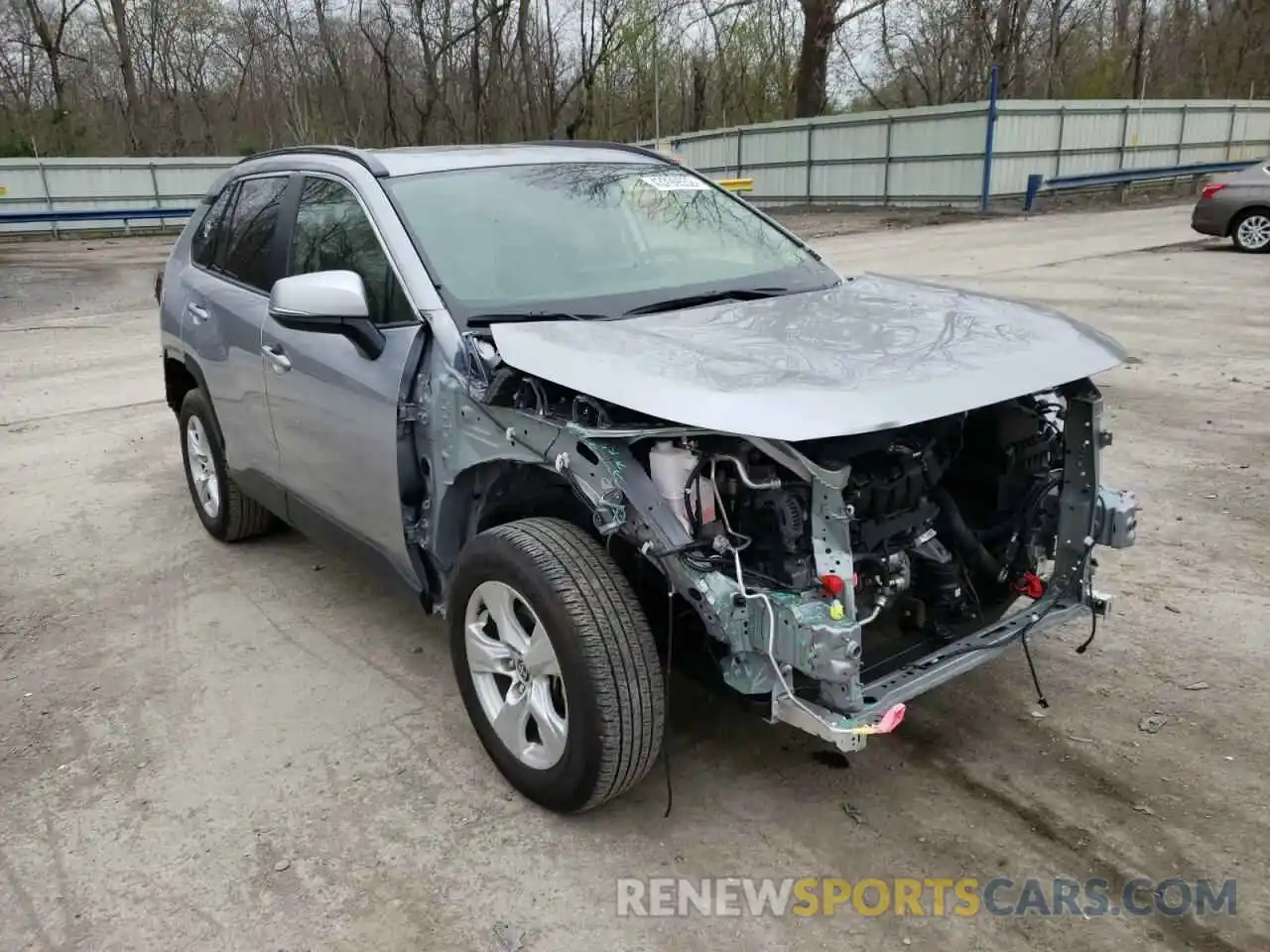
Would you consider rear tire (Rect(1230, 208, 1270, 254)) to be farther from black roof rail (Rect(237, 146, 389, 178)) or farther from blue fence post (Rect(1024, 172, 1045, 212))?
black roof rail (Rect(237, 146, 389, 178))

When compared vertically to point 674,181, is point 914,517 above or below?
below

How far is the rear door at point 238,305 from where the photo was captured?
13.9ft

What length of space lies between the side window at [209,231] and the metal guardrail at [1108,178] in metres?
21.9

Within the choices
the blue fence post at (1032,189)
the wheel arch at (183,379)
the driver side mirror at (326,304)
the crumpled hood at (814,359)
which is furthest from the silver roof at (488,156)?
the blue fence post at (1032,189)

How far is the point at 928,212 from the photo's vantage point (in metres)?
25.1

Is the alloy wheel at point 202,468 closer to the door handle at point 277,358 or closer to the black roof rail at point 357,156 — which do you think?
the door handle at point 277,358

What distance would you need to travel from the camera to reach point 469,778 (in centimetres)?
321

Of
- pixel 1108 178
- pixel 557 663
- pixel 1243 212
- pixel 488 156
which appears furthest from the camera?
pixel 1108 178

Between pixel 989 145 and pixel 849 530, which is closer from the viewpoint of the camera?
pixel 849 530

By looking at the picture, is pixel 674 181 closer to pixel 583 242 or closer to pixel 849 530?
pixel 583 242

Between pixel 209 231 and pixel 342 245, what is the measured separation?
1629 mm

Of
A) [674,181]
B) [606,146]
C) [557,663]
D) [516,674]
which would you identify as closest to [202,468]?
[606,146]

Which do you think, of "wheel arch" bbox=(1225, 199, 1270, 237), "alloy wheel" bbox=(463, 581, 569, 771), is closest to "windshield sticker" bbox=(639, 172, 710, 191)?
"alloy wheel" bbox=(463, 581, 569, 771)

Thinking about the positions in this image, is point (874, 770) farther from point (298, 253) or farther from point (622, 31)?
point (622, 31)
